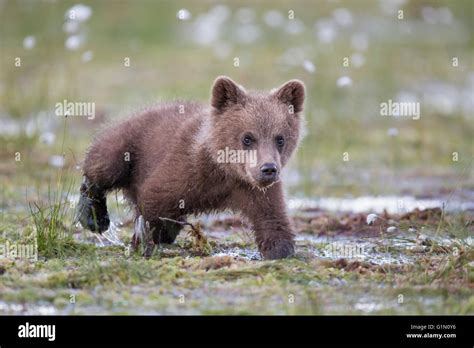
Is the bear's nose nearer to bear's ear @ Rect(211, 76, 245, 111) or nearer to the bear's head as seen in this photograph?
the bear's head

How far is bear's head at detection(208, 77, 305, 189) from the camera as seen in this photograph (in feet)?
29.1

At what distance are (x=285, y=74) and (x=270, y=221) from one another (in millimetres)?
10822

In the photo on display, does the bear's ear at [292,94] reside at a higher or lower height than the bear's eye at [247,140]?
higher

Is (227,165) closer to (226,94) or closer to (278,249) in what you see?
(226,94)

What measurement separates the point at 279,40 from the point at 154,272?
616 inches

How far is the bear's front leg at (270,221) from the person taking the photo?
900 centimetres

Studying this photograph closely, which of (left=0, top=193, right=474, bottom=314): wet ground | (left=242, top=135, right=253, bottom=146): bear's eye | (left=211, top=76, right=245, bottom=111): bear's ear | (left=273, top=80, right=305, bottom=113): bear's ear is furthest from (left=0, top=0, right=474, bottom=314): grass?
(left=273, top=80, right=305, bottom=113): bear's ear

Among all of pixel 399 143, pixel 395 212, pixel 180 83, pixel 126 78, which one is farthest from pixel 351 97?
pixel 395 212

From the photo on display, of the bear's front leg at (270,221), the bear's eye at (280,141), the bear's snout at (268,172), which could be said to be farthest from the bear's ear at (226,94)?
the bear's snout at (268,172)

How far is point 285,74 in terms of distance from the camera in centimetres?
1964

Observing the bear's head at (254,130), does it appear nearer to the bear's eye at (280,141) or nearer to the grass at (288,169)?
the bear's eye at (280,141)

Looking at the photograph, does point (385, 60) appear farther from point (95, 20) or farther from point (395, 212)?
point (395, 212)

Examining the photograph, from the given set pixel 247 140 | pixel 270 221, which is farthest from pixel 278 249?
pixel 247 140

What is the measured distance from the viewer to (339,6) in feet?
84.1
